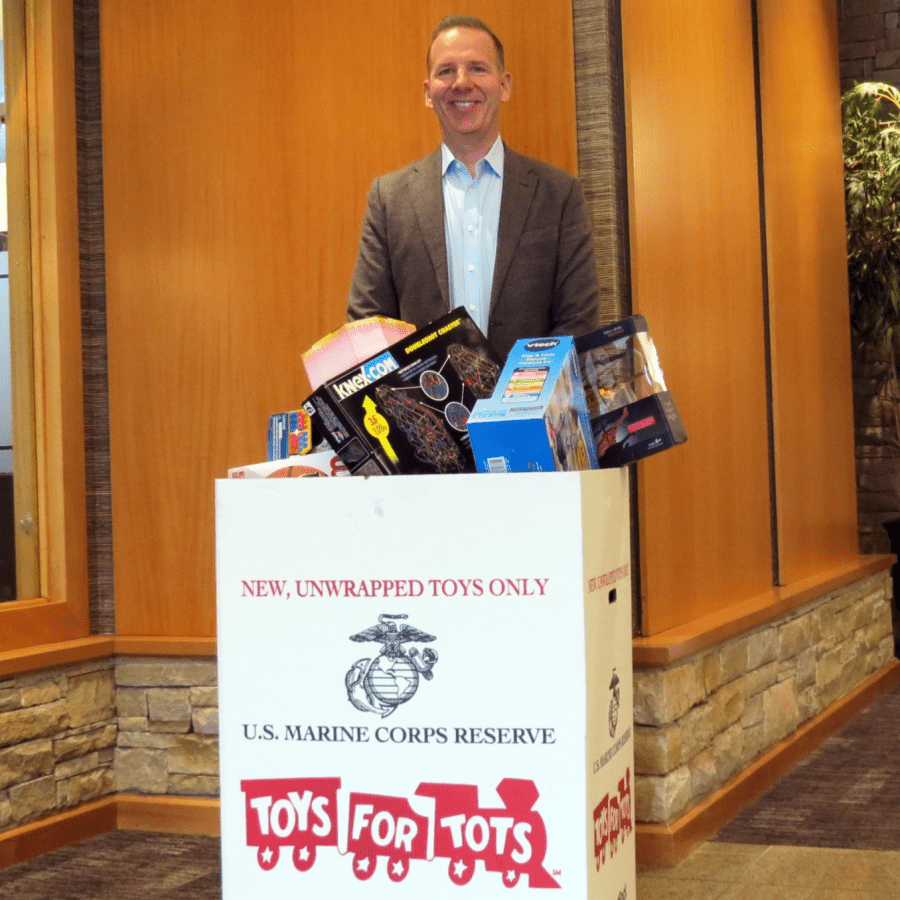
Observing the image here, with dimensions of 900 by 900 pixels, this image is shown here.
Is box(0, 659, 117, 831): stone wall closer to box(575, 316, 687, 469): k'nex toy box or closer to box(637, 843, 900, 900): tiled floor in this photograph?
box(637, 843, 900, 900): tiled floor

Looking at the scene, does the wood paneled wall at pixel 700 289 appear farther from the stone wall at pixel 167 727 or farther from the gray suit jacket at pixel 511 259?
the stone wall at pixel 167 727

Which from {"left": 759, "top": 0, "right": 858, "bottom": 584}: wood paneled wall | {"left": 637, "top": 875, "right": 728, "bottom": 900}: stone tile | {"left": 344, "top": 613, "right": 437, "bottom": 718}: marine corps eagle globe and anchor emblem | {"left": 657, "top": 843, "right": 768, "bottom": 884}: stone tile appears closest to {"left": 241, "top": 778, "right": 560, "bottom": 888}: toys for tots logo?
{"left": 344, "top": 613, "right": 437, "bottom": 718}: marine corps eagle globe and anchor emblem

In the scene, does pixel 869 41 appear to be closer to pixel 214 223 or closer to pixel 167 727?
pixel 214 223

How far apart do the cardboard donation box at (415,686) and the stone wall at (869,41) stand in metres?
5.32

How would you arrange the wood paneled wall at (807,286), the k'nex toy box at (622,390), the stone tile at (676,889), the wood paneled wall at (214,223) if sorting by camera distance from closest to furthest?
the k'nex toy box at (622,390) < the stone tile at (676,889) < the wood paneled wall at (214,223) < the wood paneled wall at (807,286)

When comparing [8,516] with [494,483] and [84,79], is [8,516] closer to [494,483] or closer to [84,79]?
[84,79]

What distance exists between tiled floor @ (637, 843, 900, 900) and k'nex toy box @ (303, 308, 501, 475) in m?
1.47

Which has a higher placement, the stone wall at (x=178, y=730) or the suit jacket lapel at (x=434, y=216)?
the suit jacket lapel at (x=434, y=216)

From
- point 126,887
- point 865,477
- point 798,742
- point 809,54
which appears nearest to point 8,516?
point 126,887

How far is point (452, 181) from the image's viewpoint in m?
2.56

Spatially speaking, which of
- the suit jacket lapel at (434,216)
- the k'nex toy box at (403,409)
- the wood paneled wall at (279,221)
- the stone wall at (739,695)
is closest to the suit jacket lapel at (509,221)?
the suit jacket lapel at (434,216)

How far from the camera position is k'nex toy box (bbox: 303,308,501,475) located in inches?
63.1

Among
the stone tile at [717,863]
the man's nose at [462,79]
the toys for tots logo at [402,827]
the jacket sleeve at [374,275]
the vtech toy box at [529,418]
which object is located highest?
the man's nose at [462,79]

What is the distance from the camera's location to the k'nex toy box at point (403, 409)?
160 centimetres
